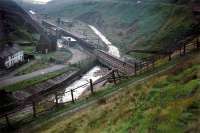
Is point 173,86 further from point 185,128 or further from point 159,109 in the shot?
point 185,128

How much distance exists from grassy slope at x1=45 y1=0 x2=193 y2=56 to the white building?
97.0ft

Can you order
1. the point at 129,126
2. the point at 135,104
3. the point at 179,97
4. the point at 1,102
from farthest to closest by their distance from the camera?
the point at 1,102 < the point at 135,104 < the point at 179,97 < the point at 129,126

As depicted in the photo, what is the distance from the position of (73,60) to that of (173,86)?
2324 inches

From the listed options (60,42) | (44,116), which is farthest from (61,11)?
(44,116)

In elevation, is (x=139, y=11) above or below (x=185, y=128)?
above

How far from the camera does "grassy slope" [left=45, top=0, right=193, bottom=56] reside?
256 feet

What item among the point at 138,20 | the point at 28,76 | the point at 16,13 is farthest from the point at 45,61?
the point at 16,13

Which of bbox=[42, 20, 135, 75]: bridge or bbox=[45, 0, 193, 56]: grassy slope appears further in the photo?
bbox=[45, 0, 193, 56]: grassy slope

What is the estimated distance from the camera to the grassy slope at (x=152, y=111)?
17.1 m

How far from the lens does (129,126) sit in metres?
18.5

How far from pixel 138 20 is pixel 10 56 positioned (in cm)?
4898

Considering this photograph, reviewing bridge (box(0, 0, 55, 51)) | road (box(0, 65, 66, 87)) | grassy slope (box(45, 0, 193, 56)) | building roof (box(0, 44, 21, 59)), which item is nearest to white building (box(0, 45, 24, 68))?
building roof (box(0, 44, 21, 59))

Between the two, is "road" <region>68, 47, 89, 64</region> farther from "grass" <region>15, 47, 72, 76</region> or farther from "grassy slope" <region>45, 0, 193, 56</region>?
→ "grassy slope" <region>45, 0, 193, 56</region>

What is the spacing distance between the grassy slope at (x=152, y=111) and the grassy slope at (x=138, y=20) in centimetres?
5035
